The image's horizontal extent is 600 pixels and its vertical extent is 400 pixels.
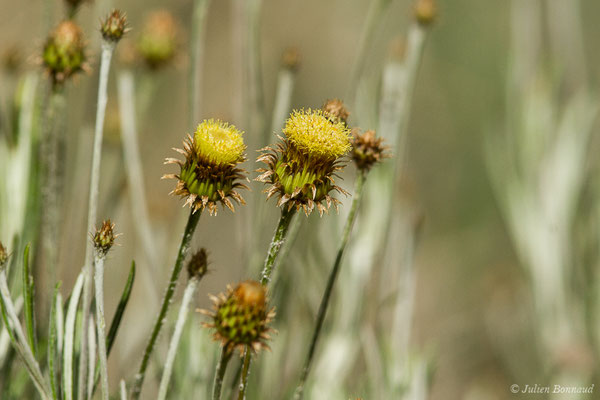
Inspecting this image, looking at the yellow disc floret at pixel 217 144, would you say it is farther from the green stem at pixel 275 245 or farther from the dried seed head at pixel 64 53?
the dried seed head at pixel 64 53

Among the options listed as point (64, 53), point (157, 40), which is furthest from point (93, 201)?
point (157, 40)

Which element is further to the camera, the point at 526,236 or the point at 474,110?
the point at 474,110

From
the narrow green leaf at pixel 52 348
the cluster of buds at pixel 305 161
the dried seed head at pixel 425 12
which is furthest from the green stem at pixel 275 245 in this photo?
the dried seed head at pixel 425 12

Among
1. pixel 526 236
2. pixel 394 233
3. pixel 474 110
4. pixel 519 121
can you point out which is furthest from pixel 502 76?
pixel 394 233

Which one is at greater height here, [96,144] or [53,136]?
[53,136]

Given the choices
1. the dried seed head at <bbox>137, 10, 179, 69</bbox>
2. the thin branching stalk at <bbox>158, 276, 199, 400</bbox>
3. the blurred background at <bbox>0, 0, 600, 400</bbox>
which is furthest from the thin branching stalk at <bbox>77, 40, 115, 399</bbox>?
the dried seed head at <bbox>137, 10, 179, 69</bbox>

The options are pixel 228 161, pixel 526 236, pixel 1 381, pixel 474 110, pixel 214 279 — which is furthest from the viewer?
pixel 474 110

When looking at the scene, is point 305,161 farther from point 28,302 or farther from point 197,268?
point 28,302

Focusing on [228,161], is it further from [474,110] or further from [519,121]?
[474,110]
